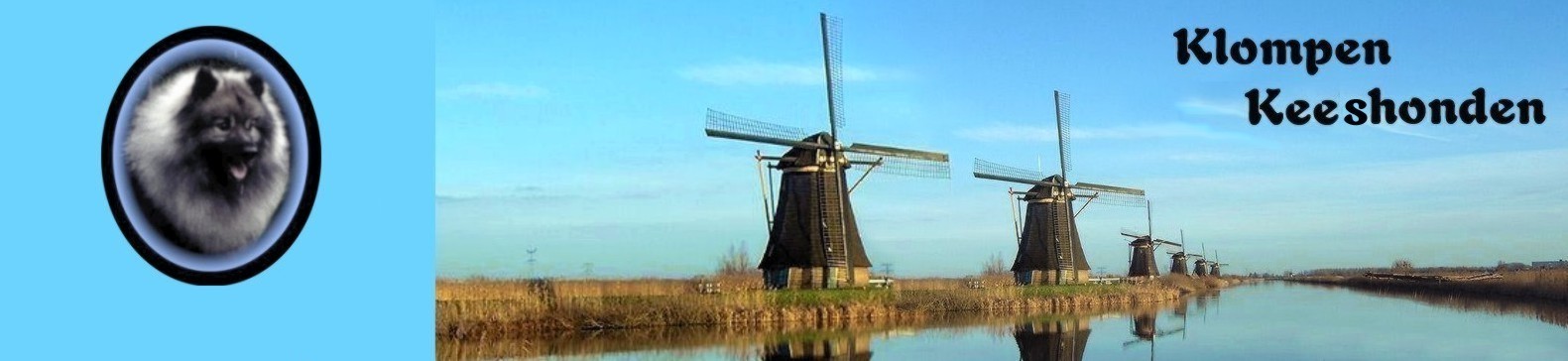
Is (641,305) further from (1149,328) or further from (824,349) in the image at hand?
(1149,328)

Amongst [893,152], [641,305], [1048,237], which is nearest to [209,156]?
[641,305]

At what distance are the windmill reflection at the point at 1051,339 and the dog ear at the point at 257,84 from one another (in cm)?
760

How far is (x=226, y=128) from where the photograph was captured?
4457mm

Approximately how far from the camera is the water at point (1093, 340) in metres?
11.1

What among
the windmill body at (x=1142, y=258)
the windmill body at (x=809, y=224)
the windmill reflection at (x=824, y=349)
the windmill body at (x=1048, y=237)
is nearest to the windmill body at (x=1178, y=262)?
the windmill body at (x=1142, y=258)

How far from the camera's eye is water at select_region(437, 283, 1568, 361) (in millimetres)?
11102

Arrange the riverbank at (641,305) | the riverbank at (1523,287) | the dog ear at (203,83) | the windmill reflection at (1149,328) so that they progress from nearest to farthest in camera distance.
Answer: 1. the dog ear at (203,83)
2. the riverbank at (641,305)
3. the windmill reflection at (1149,328)
4. the riverbank at (1523,287)

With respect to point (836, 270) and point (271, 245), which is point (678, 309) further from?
point (271, 245)

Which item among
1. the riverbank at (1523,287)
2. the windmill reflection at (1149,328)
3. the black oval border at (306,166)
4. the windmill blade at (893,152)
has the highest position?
the windmill blade at (893,152)

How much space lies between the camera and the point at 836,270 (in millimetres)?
17906

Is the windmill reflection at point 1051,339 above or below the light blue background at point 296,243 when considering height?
below

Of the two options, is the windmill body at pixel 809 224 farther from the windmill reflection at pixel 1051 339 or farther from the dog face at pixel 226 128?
the dog face at pixel 226 128

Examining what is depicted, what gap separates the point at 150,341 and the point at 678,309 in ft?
33.3

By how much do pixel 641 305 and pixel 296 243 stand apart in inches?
369
